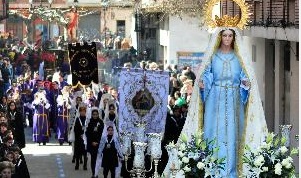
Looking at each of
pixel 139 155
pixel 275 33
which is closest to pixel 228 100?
pixel 139 155

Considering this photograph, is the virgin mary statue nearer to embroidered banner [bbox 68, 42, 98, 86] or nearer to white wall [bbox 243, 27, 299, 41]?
white wall [bbox 243, 27, 299, 41]

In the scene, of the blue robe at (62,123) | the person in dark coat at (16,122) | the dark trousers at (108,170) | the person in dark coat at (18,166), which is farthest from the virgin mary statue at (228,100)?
the blue robe at (62,123)

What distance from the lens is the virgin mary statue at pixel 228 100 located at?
18422 mm

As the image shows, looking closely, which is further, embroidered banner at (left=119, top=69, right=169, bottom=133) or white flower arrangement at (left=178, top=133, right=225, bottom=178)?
embroidered banner at (left=119, top=69, right=169, bottom=133)

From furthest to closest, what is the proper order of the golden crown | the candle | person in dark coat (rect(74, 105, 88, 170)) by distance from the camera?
person in dark coat (rect(74, 105, 88, 170))
the golden crown
the candle

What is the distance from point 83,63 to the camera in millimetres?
33062

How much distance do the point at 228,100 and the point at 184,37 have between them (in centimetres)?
3399

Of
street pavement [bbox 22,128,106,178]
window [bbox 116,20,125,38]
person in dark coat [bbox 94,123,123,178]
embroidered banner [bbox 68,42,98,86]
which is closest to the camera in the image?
person in dark coat [bbox 94,123,123,178]

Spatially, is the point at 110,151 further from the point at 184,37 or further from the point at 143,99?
the point at 184,37

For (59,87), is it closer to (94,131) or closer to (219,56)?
A: (94,131)

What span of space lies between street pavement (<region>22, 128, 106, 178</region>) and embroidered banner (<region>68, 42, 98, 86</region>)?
67.4 inches

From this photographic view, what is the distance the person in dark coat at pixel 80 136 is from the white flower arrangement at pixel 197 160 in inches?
462

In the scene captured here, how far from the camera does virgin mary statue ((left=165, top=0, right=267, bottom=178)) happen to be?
18.4 metres

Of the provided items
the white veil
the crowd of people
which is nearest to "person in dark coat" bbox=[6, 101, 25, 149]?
the crowd of people
